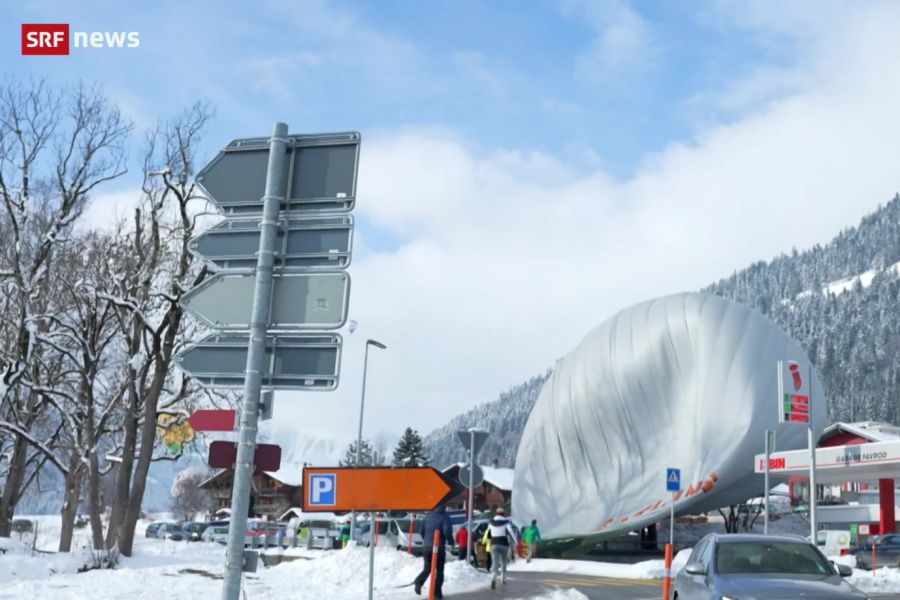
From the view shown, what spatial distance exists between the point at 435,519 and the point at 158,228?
16.8 m

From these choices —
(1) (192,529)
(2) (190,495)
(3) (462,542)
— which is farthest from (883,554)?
(2) (190,495)

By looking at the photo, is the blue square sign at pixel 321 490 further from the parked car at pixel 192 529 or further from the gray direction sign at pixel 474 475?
the parked car at pixel 192 529

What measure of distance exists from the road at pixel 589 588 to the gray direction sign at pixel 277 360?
1202 centimetres

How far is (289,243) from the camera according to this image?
735cm

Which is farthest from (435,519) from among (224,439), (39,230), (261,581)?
(39,230)

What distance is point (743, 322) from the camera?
1636 inches

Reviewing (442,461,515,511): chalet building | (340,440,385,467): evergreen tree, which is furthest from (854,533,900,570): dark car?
(340,440,385,467): evergreen tree

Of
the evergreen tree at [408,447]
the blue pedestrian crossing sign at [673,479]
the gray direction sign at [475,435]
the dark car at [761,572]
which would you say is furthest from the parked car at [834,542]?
the evergreen tree at [408,447]

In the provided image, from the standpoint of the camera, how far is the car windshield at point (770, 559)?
36.7 feet

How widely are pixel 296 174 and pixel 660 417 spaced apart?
1421 inches

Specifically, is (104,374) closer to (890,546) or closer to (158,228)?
(158,228)

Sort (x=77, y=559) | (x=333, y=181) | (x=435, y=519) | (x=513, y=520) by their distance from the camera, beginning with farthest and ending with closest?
(x=513, y=520) → (x=77, y=559) → (x=435, y=519) → (x=333, y=181)

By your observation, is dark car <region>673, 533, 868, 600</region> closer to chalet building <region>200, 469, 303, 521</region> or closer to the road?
the road

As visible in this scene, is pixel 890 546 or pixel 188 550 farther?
pixel 188 550
